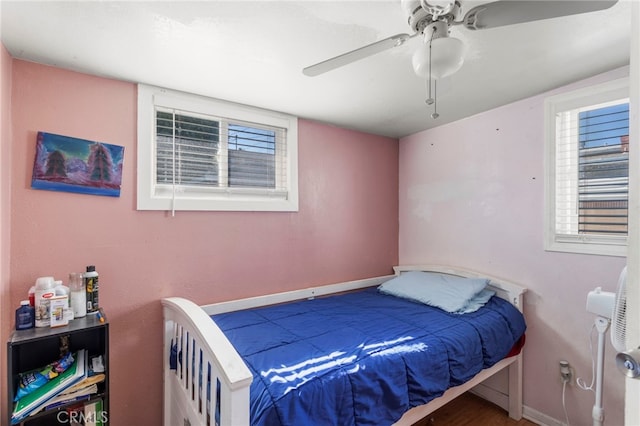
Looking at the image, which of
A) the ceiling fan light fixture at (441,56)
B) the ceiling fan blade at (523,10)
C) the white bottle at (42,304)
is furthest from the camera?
the white bottle at (42,304)

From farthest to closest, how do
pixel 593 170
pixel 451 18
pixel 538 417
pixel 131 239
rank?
pixel 538 417, pixel 593 170, pixel 131 239, pixel 451 18

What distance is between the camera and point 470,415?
2184 millimetres

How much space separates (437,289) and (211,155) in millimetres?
1922

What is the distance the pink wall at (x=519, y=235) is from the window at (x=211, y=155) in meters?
1.33

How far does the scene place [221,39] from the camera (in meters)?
1.39

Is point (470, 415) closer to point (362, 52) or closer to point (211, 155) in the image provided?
point (362, 52)

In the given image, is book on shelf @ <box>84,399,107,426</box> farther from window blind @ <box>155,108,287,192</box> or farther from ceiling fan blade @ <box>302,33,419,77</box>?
ceiling fan blade @ <box>302,33,419,77</box>

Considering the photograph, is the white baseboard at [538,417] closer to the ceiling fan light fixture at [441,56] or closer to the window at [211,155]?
the window at [211,155]

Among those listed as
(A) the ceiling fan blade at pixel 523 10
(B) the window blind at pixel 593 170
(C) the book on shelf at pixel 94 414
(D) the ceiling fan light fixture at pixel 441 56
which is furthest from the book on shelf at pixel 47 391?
(B) the window blind at pixel 593 170

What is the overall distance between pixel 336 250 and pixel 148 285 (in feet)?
4.78

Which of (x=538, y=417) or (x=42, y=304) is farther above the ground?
(x=42, y=304)

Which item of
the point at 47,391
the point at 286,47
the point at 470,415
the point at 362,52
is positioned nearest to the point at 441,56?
the point at 362,52

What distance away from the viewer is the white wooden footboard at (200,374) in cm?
102


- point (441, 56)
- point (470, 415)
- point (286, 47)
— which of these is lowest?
point (470, 415)
